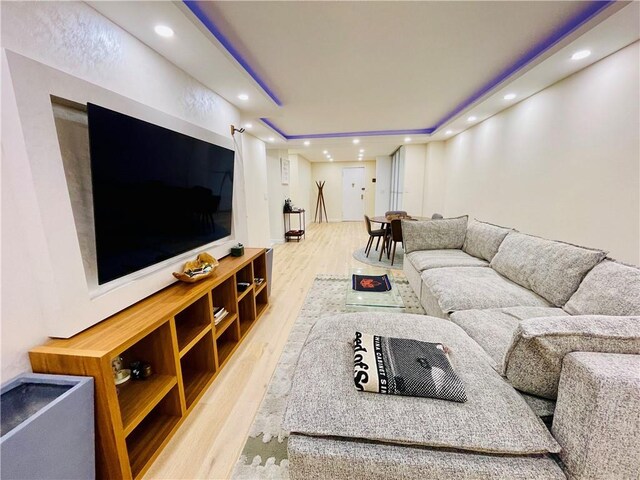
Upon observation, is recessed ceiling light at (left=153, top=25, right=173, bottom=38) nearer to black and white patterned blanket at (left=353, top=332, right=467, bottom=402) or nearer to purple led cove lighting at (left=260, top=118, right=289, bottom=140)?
black and white patterned blanket at (left=353, top=332, right=467, bottom=402)

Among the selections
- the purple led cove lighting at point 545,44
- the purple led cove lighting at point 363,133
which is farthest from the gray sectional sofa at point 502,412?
the purple led cove lighting at point 363,133

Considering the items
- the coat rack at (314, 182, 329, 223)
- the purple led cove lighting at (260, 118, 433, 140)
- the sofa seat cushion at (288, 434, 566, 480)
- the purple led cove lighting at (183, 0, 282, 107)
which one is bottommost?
the sofa seat cushion at (288, 434, 566, 480)

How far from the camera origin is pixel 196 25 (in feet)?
4.75

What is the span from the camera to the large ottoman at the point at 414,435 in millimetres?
792

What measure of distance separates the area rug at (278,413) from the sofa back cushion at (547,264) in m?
0.90

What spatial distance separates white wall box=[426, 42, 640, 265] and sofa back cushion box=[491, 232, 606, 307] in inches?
19.2

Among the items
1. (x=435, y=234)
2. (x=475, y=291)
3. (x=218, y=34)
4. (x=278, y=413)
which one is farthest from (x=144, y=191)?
(x=435, y=234)

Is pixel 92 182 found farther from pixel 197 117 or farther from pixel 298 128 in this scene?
pixel 298 128

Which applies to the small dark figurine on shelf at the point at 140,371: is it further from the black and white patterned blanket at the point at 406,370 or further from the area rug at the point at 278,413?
the black and white patterned blanket at the point at 406,370

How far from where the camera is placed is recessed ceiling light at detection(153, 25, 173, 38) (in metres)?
1.44

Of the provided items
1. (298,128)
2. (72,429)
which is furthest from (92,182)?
(298,128)

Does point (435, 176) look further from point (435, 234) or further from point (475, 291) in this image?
point (475, 291)

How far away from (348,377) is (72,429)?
101cm

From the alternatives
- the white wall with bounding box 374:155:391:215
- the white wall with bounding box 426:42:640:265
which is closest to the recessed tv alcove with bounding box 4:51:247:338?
the white wall with bounding box 426:42:640:265
